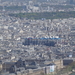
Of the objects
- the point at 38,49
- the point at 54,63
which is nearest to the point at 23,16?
the point at 38,49

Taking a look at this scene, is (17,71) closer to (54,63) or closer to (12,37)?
(54,63)

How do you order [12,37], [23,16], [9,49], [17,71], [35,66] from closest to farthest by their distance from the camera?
[17,71]
[35,66]
[9,49]
[12,37]
[23,16]

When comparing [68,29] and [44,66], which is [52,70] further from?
[68,29]

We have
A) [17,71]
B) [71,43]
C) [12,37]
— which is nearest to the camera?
[17,71]

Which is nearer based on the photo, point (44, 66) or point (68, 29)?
point (44, 66)

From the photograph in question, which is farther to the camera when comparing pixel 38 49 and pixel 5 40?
pixel 5 40

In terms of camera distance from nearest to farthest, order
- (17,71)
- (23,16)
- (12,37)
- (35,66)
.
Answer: (17,71), (35,66), (12,37), (23,16)

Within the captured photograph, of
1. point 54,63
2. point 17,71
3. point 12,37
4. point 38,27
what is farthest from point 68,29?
point 17,71

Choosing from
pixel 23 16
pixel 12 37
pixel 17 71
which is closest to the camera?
pixel 17 71
